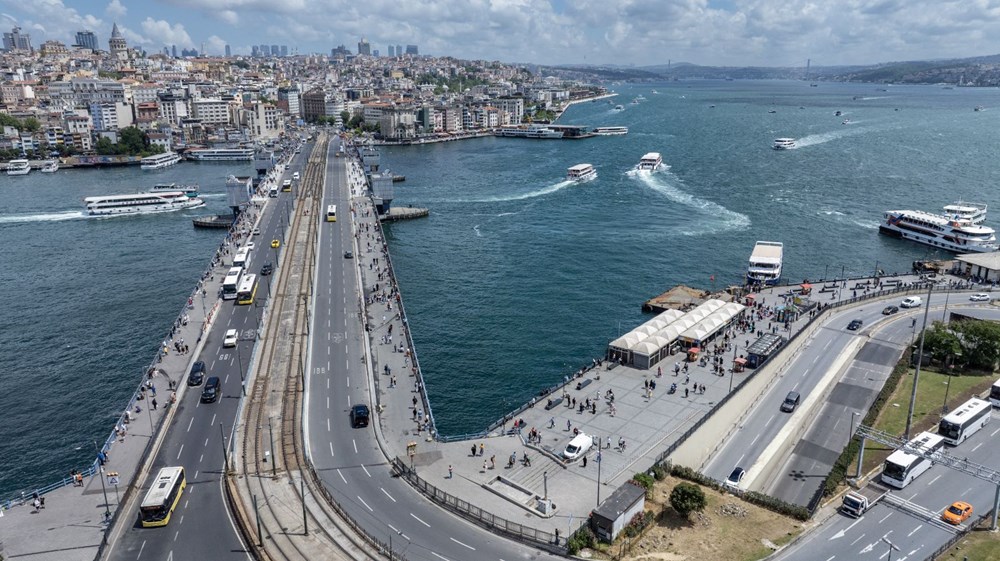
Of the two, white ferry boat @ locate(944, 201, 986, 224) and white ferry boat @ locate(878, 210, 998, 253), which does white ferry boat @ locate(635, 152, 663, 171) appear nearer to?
white ferry boat @ locate(878, 210, 998, 253)

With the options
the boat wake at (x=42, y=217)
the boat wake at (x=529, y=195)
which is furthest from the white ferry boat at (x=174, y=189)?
the boat wake at (x=529, y=195)

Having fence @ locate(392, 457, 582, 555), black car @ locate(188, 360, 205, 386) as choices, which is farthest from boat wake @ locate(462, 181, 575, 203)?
fence @ locate(392, 457, 582, 555)

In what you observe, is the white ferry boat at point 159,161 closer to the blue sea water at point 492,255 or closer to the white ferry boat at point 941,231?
the blue sea water at point 492,255

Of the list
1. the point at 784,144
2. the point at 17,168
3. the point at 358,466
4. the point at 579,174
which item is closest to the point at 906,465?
the point at 358,466

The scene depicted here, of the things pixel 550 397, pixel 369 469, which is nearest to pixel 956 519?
pixel 550 397

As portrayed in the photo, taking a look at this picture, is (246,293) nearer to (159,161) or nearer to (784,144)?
(159,161)
